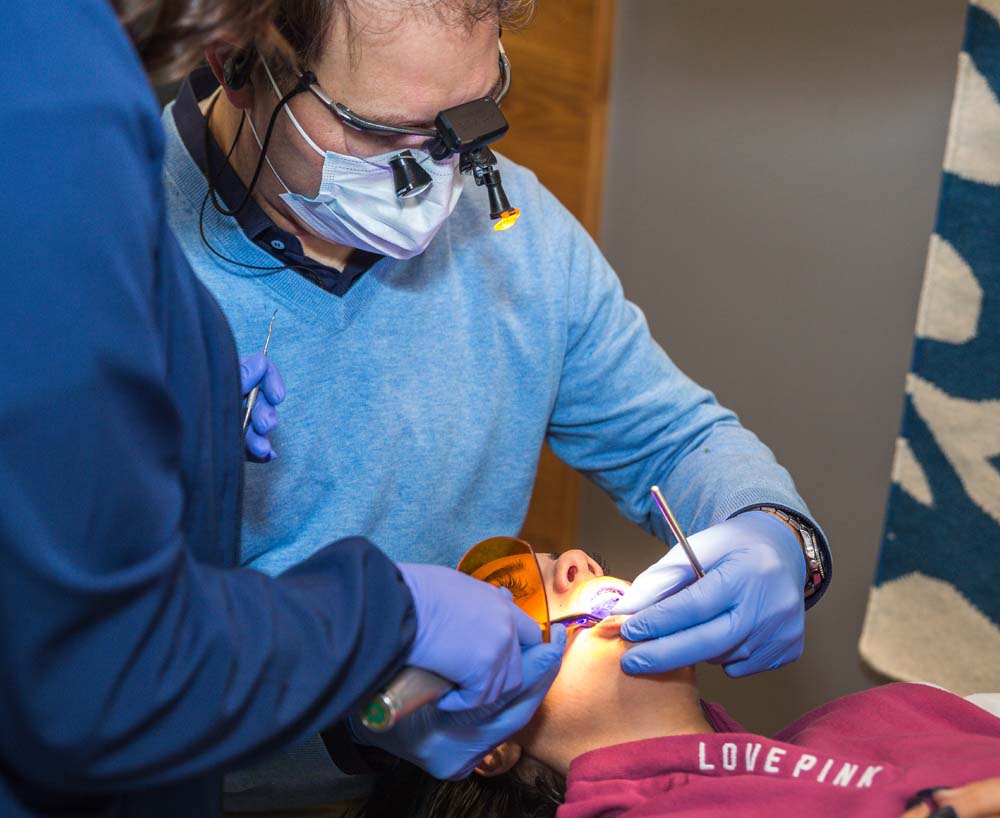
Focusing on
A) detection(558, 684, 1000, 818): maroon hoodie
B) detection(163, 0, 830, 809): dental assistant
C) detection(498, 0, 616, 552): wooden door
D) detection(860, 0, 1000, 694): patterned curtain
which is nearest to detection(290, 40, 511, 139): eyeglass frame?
detection(163, 0, 830, 809): dental assistant

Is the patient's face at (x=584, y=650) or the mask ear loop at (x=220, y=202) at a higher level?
the mask ear loop at (x=220, y=202)

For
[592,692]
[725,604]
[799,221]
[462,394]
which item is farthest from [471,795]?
[799,221]

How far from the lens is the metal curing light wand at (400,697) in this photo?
88 centimetres

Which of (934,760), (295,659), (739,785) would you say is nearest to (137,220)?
(295,659)

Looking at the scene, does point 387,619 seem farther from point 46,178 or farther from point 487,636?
point 46,178

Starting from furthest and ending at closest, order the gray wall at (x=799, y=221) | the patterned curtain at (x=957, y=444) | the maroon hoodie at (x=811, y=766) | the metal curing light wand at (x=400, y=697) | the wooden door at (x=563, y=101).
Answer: the wooden door at (x=563, y=101)
the gray wall at (x=799, y=221)
the patterned curtain at (x=957, y=444)
the maroon hoodie at (x=811, y=766)
the metal curing light wand at (x=400, y=697)

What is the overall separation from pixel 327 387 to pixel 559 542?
1.77m

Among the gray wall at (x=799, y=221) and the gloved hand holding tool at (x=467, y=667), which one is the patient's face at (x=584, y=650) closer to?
the gloved hand holding tool at (x=467, y=667)

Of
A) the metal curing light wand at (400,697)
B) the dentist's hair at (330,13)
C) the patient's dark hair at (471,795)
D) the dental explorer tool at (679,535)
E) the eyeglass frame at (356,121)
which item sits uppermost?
the dentist's hair at (330,13)

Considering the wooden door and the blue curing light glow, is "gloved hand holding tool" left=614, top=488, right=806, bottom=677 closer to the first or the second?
the blue curing light glow

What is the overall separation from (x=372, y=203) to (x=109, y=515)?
670mm

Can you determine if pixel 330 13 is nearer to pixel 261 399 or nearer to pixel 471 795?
pixel 261 399

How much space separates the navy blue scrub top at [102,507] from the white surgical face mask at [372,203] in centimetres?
45

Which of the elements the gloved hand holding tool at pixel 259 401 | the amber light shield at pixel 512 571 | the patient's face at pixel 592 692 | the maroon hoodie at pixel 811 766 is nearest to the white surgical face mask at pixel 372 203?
the gloved hand holding tool at pixel 259 401
